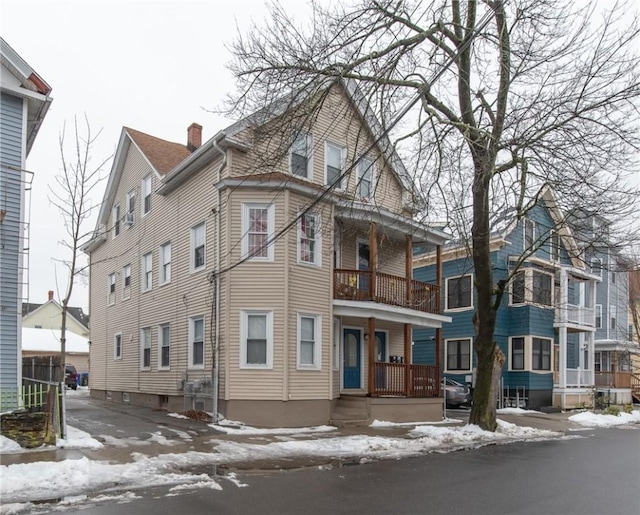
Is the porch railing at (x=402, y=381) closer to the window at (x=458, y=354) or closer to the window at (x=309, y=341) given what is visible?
the window at (x=309, y=341)

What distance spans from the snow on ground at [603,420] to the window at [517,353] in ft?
14.8

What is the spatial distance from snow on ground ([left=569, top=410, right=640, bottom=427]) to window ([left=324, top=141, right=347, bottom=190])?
37.6 ft

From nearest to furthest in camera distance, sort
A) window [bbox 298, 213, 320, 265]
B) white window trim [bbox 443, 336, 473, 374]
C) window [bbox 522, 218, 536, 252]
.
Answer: window [bbox 522, 218, 536, 252], window [bbox 298, 213, 320, 265], white window trim [bbox 443, 336, 473, 374]

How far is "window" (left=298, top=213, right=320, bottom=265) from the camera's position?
16516mm

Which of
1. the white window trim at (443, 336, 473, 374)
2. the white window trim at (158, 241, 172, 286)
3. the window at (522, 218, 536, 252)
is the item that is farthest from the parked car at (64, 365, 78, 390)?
the window at (522, 218, 536, 252)

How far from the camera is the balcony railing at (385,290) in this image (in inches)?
679

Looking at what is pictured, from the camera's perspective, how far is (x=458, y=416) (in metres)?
20.4

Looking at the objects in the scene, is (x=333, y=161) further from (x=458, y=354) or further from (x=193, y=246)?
(x=458, y=354)

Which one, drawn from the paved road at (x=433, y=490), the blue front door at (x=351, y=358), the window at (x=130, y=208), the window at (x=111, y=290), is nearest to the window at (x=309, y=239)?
the blue front door at (x=351, y=358)

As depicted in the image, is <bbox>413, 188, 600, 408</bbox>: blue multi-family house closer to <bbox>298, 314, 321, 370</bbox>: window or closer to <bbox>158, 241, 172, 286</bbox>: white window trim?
<bbox>298, 314, 321, 370</bbox>: window

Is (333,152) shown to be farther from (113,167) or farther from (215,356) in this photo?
(113,167)

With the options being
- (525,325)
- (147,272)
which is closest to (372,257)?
(147,272)

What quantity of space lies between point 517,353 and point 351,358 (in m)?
10.7

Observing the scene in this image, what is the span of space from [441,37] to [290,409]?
9766mm
